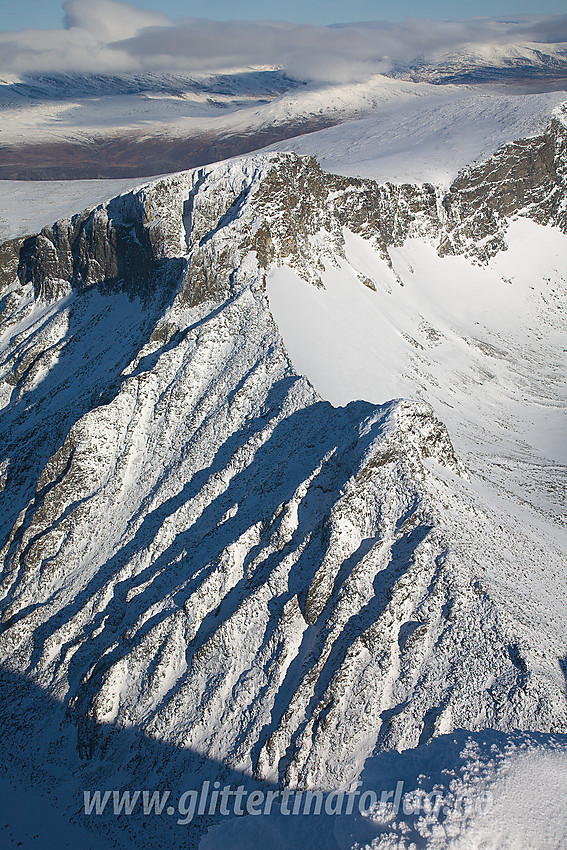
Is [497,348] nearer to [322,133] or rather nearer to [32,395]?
[32,395]

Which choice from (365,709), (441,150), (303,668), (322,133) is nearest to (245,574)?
(303,668)

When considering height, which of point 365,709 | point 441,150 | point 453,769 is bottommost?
point 365,709

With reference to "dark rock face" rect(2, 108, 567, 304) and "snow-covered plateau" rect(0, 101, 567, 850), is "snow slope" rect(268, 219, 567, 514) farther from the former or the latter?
"dark rock face" rect(2, 108, 567, 304)

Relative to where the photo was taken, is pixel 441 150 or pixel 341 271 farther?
pixel 441 150

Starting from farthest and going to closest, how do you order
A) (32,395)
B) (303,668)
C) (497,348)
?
(497,348)
(32,395)
(303,668)

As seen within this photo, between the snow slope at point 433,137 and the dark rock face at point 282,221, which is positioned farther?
the snow slope at point 433,137

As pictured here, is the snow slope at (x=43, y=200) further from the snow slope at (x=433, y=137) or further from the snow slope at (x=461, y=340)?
the snow slope at (x=461, y=340)

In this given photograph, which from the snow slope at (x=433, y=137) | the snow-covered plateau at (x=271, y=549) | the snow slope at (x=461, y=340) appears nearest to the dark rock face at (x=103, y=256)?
the snow-covered plateau at (x=271, y=549)

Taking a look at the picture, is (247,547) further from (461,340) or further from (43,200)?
(43,200)
